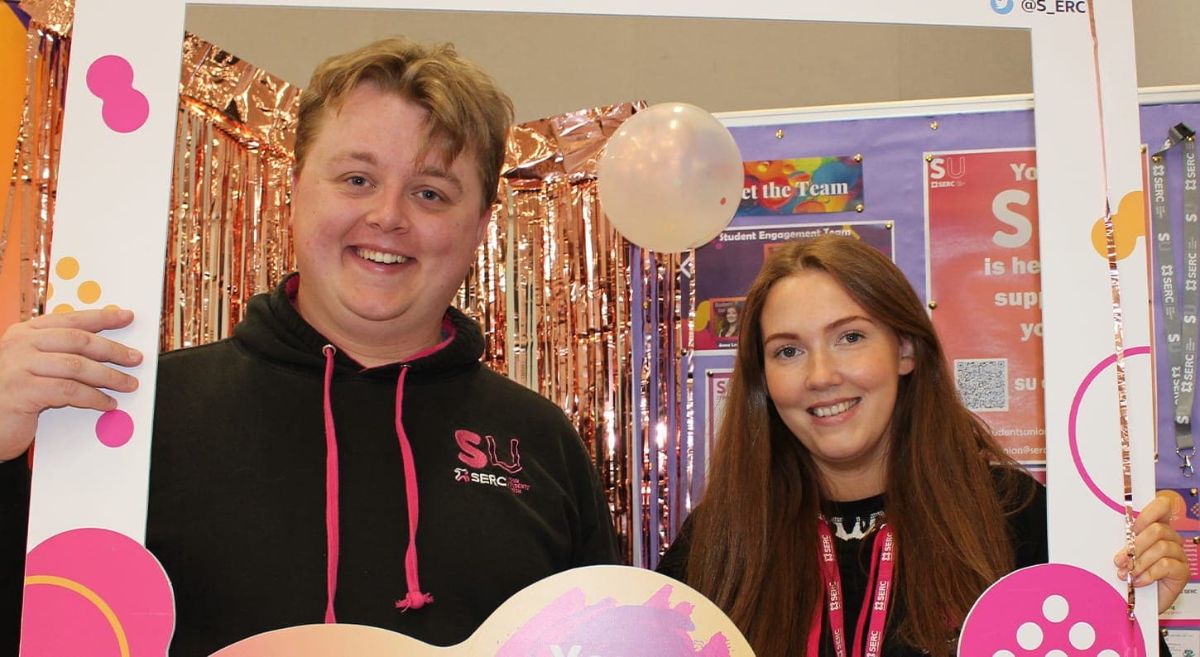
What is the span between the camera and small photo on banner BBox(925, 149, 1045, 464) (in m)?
1.67

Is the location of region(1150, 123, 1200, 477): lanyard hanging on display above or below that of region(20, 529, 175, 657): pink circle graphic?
above

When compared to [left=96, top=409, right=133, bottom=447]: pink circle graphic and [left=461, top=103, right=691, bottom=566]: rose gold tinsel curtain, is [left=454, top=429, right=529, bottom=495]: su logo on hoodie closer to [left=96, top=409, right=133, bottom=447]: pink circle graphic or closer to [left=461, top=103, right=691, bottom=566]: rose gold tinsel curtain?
[left=96, top=409, right=133, bottom=447]: pink circle graphic

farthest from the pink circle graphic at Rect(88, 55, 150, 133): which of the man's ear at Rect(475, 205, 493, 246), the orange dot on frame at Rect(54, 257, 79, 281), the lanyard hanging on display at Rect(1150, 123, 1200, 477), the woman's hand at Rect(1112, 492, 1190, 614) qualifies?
the lanyard hanging on display at Rect(1150, 123, 1200, 477)

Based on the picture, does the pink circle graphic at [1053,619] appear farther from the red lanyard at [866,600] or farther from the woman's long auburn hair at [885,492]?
the red lanyard at [866,600]

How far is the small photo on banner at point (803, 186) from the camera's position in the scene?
6.38 ft

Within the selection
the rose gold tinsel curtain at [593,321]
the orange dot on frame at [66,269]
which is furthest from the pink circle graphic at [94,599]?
the rose gold tinsel curtain at [593,321]

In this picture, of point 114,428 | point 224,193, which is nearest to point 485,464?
point 114,428

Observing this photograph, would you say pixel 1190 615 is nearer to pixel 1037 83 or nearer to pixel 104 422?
pixel 1037 83

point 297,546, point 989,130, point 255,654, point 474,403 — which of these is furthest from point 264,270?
point 989,130

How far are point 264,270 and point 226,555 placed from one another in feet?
2.18

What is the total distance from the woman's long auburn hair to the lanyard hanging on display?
744 mm

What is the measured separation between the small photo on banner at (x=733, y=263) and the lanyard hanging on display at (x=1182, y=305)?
0.61 m

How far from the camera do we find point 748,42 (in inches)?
80.0

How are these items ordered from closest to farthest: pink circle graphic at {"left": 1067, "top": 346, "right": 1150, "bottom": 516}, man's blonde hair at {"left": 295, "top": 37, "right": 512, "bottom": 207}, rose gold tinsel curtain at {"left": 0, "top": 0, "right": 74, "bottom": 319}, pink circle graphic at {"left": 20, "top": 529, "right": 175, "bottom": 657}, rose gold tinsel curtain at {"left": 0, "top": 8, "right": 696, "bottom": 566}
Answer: pink circle graphic at {"left": 20, "top": 529, "right": 175, "bottom": 657} → pink circle graphic at {"left": 1067, "top": 346, "right": 1150, "bottom": 516} → man's blonde hair at {"left": 295, "top": 37, "right": 512, "bottom": 207} → rose gold tinsel curtain at {"left": 0, "top": 8, "right": 696, "bottom": 566} → rose gold tinsel curtain at {"left": 0, "top": 0, "right": 74, "bottom": 319}
